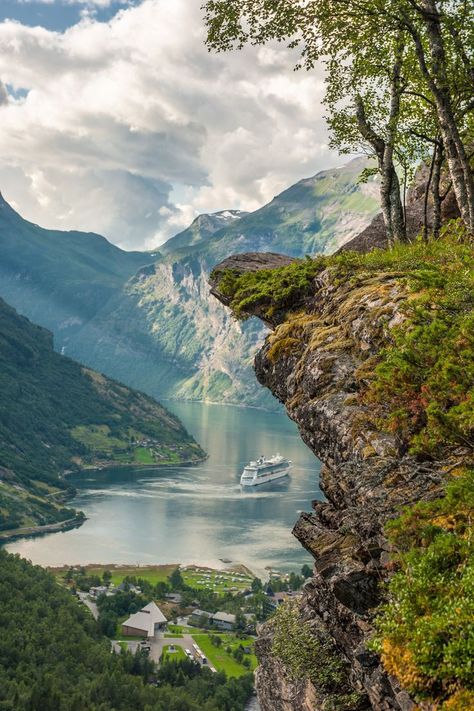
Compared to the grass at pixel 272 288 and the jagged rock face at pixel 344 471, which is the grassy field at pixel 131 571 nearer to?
the jagged rock face at pixel 344 471

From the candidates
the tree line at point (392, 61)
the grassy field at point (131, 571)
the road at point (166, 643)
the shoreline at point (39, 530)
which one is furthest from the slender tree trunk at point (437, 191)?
the shoreline at point (39, 530)

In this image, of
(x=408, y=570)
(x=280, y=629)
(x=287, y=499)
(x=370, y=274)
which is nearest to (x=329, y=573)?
(x=408, y=570)

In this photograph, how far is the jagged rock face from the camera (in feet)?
31.0

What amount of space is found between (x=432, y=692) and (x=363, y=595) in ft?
7.40

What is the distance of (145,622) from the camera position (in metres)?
104

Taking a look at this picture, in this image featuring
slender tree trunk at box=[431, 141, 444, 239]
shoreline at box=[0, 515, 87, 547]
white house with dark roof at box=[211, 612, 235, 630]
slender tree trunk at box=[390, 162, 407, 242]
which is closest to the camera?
slender tree trunk at box=[390, 162, 407, 242]

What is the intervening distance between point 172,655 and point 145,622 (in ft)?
35.1

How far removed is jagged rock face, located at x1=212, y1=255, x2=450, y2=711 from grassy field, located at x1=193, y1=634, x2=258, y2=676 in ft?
266

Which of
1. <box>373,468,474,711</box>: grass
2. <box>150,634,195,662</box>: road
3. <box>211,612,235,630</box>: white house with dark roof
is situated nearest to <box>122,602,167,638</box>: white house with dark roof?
<box>150,634,195,662</box>: road

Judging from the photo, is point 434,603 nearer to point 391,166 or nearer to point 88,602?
point 391,166

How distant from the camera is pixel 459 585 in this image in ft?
24.5

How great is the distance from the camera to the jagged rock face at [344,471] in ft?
31.0

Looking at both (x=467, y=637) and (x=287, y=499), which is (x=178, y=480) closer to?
(x=287, y=499)

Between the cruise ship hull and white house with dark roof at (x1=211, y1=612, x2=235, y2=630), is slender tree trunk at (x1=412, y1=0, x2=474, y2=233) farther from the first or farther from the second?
the cruise ship hull
